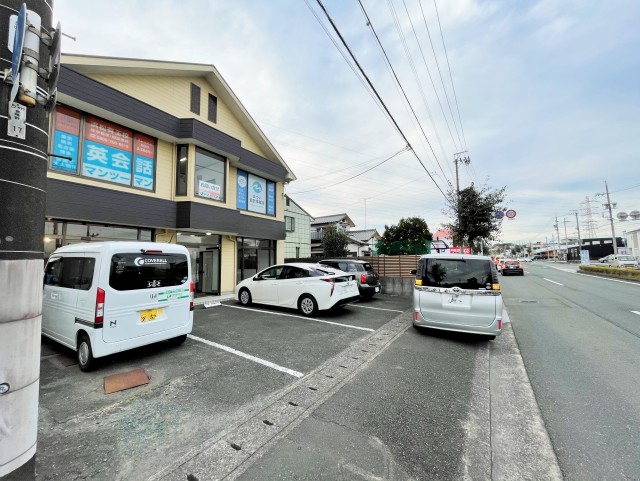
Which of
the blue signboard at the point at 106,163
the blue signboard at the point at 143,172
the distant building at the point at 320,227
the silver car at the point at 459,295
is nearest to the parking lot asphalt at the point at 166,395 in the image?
the silver car at the point at 459,295

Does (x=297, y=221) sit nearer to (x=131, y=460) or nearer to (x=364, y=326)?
(x=364, y=326)

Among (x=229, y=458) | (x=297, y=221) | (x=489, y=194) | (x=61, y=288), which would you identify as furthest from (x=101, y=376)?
(x=297, y=221)

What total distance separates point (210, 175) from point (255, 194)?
2.78 m

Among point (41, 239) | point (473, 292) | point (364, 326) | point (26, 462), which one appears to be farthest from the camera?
point (364, 326)

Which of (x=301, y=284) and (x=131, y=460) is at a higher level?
(x=301, y=284)

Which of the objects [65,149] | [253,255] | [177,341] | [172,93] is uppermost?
[172,93]

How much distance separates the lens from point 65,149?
729 cm

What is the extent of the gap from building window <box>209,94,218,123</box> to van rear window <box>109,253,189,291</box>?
801 cm

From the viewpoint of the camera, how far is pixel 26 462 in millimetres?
1915

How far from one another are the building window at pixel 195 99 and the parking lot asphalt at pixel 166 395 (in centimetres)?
807

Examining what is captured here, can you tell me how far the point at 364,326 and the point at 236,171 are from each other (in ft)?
27.8

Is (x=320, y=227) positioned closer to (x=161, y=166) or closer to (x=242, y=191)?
(x=242, y=191)

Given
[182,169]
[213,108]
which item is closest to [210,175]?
[182,169]

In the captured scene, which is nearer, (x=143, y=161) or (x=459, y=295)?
(x=459, y=295)
